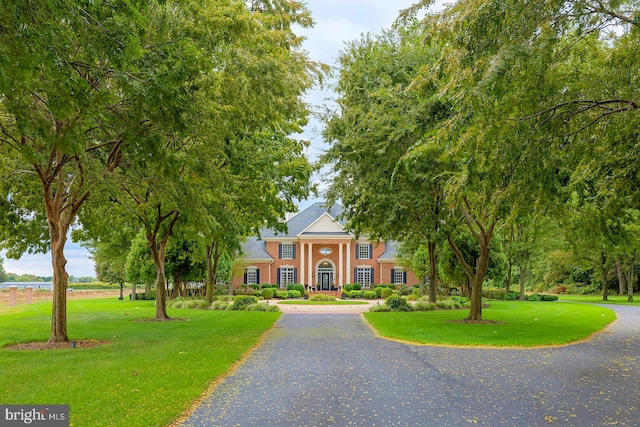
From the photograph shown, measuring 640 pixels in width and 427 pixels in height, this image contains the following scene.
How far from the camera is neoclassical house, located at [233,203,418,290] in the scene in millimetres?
45906

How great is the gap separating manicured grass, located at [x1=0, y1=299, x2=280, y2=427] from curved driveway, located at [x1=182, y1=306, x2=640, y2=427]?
52 cm

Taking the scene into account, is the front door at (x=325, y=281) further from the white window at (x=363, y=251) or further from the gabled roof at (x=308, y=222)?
the gabled roof at (x=308, y=222)

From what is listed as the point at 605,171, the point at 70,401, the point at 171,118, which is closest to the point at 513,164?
the point at 605,171

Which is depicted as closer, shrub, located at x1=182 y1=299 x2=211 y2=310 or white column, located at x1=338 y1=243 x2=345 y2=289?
shrub, located at x1=182 y1=299 x2=211 y2=310

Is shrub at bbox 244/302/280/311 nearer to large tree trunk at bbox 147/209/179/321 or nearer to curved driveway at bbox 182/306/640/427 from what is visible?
large tree trunk at bbox 147/209/179/321

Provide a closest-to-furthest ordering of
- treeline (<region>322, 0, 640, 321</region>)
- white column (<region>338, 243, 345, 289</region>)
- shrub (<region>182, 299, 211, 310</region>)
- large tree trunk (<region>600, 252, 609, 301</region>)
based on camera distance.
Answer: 1. treeline (<region>322, 0, 640, 321</region>)
2. shrub (<region>182, 299, 211, 310</region>)
3. large tree trunk (<region>600, 252, 609, 301</region>)
4. white column (<region>338, 243, 345, 289</region>)

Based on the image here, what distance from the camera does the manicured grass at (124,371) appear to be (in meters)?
6.16

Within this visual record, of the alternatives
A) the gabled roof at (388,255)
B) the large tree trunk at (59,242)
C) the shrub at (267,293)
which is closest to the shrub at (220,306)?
the shrub at (267,293)

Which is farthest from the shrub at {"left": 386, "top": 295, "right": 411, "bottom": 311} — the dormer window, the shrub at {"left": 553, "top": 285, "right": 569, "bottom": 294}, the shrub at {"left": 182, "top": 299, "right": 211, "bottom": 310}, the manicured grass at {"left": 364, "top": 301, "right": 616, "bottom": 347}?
the shrub at {"left": 553, "top": 285, "right": 569, "bottom": 294}

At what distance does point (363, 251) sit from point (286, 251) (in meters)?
7.62

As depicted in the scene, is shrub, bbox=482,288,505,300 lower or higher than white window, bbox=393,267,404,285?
lower

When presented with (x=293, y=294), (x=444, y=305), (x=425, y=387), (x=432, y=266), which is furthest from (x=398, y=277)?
(x=425, y=387)

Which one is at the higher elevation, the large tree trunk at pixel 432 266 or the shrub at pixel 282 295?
the large tree trunk at pixel 432 266

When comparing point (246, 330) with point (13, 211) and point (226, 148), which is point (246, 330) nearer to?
point (226, 148)
